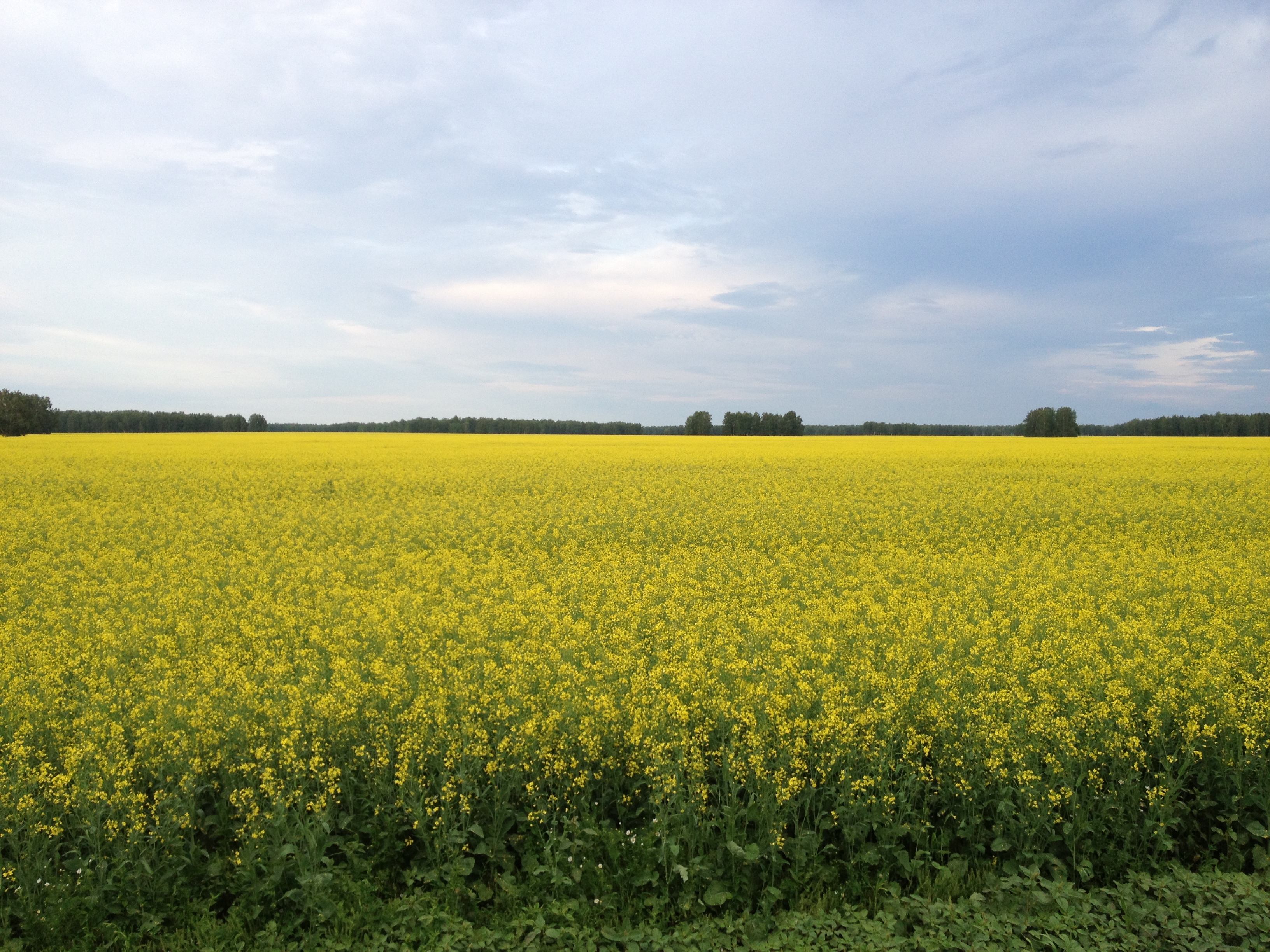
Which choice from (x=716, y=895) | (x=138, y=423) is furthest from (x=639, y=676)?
(x=138, y=423)

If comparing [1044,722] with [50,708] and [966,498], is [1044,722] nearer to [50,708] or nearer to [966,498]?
[50,708]

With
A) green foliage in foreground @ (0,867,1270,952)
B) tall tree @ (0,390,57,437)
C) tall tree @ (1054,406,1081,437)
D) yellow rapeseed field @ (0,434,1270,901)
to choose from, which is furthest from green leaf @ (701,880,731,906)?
tall tree @ (1054,406,1081,437)

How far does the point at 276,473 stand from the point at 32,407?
66052 millimetres

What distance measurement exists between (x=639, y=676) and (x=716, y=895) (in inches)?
92.2

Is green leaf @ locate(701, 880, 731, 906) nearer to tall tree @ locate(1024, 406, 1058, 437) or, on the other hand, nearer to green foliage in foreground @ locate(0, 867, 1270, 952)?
green foliage in foreground @ locate(0, 867, 1270, 952)

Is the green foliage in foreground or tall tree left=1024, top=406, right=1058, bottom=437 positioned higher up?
tall tree left=1024, top=406, right=1058, bottom=437

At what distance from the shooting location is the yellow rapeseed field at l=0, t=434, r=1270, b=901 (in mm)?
5566

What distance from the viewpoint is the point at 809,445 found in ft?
173

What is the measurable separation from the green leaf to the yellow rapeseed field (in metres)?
0.21

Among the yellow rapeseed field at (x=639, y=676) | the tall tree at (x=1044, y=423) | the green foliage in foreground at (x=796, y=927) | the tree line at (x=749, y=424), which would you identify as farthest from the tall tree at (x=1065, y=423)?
the green foliage in foreground at (x=796, y=927)

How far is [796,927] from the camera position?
4715 mm

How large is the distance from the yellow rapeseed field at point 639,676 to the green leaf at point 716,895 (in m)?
0.21

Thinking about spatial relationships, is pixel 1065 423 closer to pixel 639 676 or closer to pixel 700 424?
pixel 700 424

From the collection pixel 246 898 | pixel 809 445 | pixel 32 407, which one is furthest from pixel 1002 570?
pixel 32 407
